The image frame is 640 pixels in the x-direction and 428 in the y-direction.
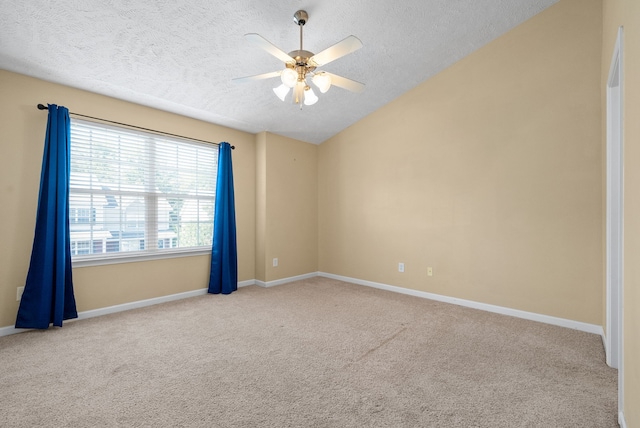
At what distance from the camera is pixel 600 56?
9.22 ft

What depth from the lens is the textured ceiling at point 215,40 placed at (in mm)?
2350

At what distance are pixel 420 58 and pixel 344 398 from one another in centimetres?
347

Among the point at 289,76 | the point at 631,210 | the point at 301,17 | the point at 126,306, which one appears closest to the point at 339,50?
the point at 289,76

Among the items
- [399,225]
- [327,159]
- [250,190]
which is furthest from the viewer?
[327,159]

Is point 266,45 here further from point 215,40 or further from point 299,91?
point 215,40

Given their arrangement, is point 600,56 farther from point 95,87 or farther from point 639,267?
point 95,87

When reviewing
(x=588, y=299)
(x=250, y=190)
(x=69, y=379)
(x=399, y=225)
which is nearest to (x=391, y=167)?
(x=399, y=225)

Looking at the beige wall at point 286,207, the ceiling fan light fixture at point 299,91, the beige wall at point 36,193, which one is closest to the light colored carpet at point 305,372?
the beige wall at point 36,193

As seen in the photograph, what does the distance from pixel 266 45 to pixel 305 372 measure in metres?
2.27

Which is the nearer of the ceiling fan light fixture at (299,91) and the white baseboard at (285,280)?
the ceiling fan light fixture at (299,91)

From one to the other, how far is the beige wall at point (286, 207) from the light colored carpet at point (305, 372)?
1456 millimetres

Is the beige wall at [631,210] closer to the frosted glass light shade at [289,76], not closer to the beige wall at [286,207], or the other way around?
the frosted glass light shade at [289,76]

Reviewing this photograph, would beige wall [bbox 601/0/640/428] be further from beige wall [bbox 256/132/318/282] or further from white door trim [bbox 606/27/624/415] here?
beige wall [bbox 256/132/318/282]

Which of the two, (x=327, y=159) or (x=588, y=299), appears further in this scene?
(x=327, y=159)
